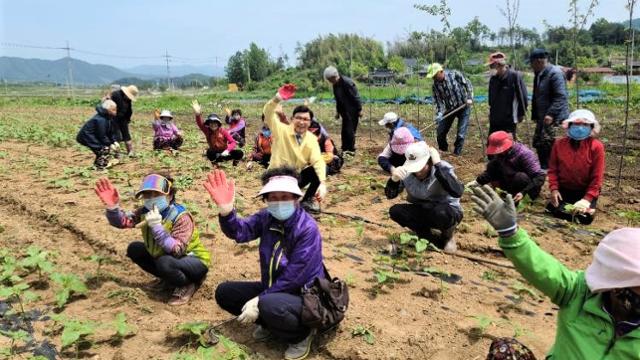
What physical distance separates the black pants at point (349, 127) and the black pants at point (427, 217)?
4222mm

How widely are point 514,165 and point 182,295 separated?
376 cm

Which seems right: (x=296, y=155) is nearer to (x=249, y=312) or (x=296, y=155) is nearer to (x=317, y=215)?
(x=317, y=215)

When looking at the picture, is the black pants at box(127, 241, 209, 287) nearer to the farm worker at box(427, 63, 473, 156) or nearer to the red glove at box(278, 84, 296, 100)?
the red glove at box(278, 84, 296, 100)

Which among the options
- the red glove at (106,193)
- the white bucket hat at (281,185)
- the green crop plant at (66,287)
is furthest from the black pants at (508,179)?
the green crop plant at (66,287)

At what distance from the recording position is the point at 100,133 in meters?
8.86

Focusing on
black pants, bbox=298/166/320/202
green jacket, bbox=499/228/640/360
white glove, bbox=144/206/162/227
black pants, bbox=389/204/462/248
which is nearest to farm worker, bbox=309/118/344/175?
black pants, bbox=298/166/320/202

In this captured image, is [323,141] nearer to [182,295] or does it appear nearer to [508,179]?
[508,179]

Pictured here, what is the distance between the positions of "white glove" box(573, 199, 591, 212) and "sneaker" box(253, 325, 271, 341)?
353 cm

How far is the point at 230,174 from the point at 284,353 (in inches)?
208

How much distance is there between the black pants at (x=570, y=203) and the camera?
5.43 meters

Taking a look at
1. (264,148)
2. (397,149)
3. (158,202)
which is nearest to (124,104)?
(264,148)

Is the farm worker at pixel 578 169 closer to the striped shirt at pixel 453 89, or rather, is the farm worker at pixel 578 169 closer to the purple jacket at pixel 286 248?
the striped shirt at pixel 453 89

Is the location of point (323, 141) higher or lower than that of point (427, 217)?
higher

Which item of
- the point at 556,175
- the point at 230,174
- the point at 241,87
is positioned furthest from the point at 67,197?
the point at 241,87
